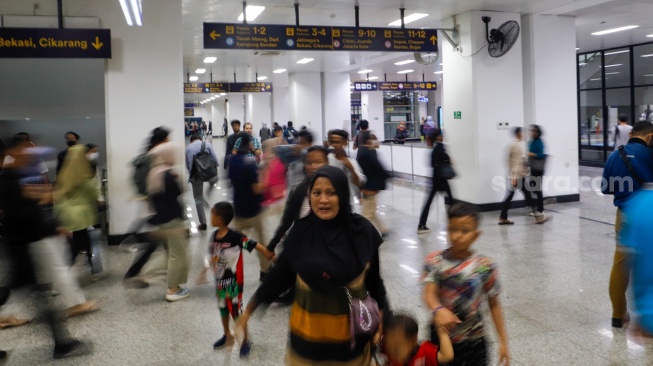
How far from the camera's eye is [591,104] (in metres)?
18.8

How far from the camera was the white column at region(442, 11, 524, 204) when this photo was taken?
10.4 m

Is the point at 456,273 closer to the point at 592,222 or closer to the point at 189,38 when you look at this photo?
the point at 592,222

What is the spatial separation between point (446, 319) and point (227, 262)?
2.26 metres

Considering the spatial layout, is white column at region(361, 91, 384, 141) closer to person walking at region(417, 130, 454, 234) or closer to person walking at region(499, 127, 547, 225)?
person walking at region(499, 127, 547, 225)

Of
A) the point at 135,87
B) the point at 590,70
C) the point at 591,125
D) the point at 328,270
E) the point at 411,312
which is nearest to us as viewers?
the point at 328,270

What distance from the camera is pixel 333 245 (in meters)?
2.27

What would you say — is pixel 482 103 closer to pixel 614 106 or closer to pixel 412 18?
pixel 412 18

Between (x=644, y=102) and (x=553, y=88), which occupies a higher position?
(x=644, y=102)

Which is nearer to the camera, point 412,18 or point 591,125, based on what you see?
point 412,18

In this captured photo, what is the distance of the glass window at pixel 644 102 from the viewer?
659 inches

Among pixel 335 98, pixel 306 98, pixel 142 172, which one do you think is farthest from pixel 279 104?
pixel 142 172

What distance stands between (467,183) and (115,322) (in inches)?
296

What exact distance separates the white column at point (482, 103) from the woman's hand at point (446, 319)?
8.43 metres

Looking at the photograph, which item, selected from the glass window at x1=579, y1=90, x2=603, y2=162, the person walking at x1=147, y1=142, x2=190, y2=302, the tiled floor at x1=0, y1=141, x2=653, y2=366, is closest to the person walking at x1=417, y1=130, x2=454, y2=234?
the tiled floor at x1=0, y1=141, x2=653, y2=366
